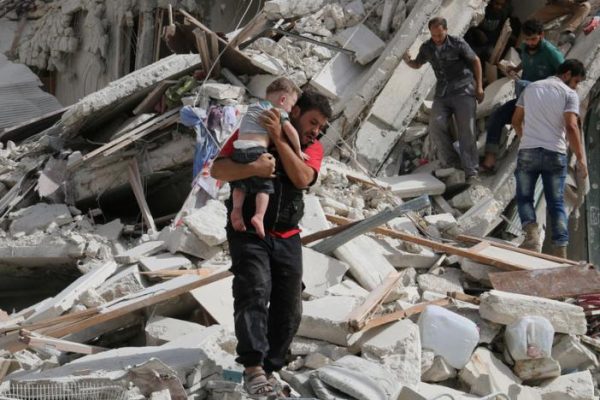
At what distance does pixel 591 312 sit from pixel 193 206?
11.4 feet

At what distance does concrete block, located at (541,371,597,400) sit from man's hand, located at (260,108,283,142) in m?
2.60

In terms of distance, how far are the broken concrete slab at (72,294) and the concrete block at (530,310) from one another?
8.81 ft

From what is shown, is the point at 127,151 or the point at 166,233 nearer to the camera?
the point at 166,233

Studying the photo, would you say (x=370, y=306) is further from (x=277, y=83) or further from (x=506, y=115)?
(x=506, y=115)

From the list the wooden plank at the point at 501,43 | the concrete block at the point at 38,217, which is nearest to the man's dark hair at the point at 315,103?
the concrete block at the point at 38,217

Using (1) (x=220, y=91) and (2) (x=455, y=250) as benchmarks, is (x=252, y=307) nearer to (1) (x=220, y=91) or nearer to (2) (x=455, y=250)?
(2) (x=455, y=250)

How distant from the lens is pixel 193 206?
8.94m

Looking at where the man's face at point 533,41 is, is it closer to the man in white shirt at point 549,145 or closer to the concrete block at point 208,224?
the man in white shirt at point 549,145

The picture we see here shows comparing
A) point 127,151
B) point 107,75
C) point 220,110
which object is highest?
point 220,110

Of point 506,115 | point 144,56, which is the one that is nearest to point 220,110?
point 506,115

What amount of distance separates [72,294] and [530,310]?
3.13 m

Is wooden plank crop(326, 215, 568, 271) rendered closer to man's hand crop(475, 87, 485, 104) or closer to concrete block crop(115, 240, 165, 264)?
concrete block crop(115, 240, 165, 264)

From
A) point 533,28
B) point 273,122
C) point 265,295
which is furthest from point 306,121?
point 533,28

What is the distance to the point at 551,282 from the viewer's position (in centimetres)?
756
